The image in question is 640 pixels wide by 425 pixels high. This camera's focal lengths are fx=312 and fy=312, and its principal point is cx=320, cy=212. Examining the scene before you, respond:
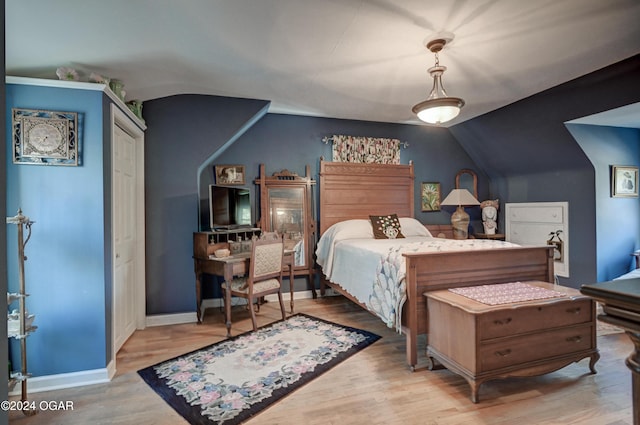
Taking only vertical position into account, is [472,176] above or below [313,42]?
below

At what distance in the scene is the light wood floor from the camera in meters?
1.83

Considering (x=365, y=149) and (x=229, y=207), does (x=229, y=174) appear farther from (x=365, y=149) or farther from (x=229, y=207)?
(x=365, y=149)

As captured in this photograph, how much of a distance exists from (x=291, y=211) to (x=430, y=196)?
2274 millimetres

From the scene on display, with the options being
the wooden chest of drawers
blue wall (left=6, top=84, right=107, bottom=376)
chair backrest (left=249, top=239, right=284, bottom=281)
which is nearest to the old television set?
chair backrest (left=249, top=239, right=284, bottom=281)

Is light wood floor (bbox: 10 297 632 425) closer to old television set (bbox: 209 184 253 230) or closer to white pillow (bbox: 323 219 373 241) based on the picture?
old television set (bbox: 209 184 253 230)

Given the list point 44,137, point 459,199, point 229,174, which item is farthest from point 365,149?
point 44,137

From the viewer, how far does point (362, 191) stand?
4.53 meters

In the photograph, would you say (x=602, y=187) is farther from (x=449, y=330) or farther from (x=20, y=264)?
(x=20, y=264)

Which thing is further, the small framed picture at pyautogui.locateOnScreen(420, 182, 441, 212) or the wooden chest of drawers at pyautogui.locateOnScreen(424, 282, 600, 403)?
the small framed picture at pyautogui.locateOnScreen(420, 182, 441, 212)

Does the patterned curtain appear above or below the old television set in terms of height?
above

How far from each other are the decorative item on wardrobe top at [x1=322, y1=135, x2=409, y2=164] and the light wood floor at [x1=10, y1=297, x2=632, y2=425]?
8.99 feet

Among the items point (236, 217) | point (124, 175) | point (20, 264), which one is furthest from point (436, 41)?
point (20, 264)

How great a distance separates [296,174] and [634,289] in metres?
3.85

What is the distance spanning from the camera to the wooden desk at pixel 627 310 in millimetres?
578
